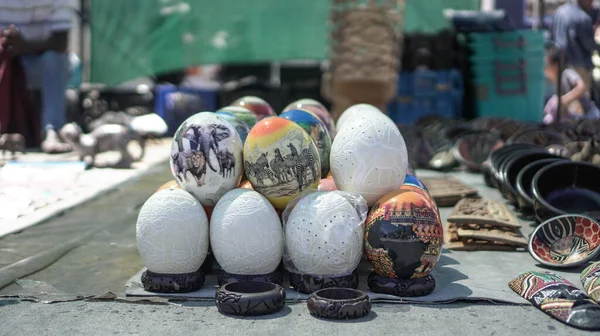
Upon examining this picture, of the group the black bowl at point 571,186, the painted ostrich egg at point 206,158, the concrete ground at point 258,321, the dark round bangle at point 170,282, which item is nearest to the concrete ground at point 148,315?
the concrete ground at point 258,321

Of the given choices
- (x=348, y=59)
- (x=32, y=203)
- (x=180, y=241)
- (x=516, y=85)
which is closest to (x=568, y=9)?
(x=516, y=85)

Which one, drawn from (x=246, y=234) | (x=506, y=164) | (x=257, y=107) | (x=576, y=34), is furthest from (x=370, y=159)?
(x=576, y=34)

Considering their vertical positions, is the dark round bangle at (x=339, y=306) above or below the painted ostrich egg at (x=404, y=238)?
below

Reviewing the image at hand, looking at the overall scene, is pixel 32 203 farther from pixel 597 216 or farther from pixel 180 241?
pixel 597 216

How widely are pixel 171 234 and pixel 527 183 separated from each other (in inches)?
→ 162

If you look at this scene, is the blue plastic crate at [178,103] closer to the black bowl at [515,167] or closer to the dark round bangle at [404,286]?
the black bowl at [515,167]

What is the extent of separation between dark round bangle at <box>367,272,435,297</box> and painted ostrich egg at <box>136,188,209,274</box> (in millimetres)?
1091

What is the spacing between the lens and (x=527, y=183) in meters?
7.25

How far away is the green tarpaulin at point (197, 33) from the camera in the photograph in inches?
648

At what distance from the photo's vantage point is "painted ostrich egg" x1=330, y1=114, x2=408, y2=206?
471 cm

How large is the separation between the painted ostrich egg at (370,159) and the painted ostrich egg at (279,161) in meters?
0.23

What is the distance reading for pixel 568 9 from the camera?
522 inches

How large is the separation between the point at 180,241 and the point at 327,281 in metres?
0.90

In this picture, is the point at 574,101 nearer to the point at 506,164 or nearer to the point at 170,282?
the point at 506,164
